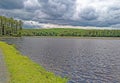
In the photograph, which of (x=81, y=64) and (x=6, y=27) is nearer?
(x=81, y=64)

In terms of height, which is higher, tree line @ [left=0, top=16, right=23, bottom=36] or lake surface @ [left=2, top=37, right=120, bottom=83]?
tree line @ [left=0, top=16, right=23, bottom=36]

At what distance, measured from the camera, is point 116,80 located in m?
30.8

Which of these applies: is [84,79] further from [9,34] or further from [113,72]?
[9,34]

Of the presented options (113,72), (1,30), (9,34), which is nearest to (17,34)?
(9,34)

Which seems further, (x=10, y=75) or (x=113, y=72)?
(x=113, y=72)

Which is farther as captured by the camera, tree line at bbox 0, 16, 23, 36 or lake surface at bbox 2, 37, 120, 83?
Answer: tree line at bbox 0, 16, 23, 36

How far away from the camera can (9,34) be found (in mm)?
191625

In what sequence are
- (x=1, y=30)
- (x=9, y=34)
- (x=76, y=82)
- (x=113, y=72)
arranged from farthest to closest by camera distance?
(x=9, y=34) < (x=1, y=30) < (x=113, y=72) < (x=76, y=82)

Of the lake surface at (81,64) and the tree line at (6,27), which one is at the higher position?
the tree line at (6,27)

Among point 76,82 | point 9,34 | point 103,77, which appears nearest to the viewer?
point 76,82

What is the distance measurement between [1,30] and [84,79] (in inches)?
6204

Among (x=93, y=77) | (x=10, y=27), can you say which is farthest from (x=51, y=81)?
(x=10, y=27)

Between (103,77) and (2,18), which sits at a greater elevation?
(2,18)

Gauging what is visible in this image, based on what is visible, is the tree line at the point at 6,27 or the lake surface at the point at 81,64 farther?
the tree line at the point at 6,27
